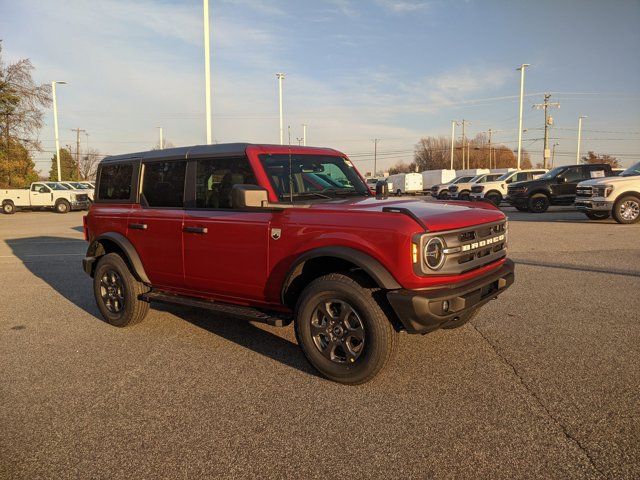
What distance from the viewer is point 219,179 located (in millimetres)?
4664

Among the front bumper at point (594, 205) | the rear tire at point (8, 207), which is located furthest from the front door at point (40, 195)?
the front bumper at point (594, 205)

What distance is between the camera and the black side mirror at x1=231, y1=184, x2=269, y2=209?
379 cm

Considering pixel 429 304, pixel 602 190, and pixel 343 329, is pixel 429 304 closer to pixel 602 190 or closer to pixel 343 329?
pixel 343 329

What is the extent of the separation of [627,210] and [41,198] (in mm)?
28444

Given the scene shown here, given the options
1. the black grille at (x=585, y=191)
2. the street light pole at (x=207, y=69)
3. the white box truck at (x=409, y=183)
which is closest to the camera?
the black grille at (x=585, y=191)

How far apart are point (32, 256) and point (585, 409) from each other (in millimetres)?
11606

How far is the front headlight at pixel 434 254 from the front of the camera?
3.48 meters

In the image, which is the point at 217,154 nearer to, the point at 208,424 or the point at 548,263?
the point at 208,424

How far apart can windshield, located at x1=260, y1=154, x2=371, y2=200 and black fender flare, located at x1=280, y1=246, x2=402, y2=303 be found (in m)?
0.74

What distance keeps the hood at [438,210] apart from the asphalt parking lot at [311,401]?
1.22 meters

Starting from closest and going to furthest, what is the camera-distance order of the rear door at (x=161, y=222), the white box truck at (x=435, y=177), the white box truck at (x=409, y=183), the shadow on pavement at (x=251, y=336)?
1. the shadow on pavement at (x=251, y=336)
2. the rear door at (x=161, y=222)
3. the white box truck at (x=409, y=183)
4. the white box truck at (x=435, y=177)

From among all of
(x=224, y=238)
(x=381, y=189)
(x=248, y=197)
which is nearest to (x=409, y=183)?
(x=381, y=189)

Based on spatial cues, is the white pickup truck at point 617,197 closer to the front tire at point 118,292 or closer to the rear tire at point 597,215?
the rear tire at point 597,215

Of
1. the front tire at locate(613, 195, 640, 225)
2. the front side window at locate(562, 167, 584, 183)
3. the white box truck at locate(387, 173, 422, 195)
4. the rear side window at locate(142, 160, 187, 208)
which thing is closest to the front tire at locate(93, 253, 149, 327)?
the rear side window at locate(142, 160, 187, 208)
